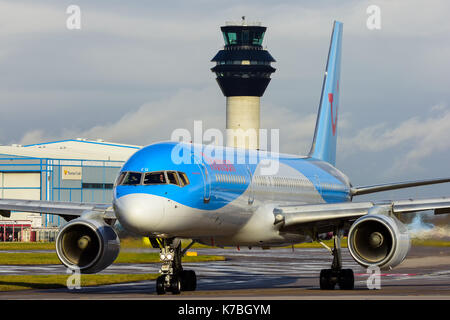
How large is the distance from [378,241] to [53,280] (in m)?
15.5

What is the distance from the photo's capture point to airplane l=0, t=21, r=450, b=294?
26328mm

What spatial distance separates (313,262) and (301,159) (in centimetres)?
1994

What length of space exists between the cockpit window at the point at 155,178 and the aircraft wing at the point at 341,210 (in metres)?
6.98

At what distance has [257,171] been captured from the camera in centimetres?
3328

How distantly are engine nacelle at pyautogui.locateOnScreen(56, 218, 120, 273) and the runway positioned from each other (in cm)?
102

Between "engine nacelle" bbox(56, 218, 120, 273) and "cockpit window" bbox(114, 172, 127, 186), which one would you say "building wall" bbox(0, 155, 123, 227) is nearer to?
"engine nacelle" bbox(56, 218, 120, 273)

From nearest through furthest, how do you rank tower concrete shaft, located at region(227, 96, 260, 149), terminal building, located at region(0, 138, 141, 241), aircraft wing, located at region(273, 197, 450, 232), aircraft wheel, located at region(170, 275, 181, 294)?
aircraft wheel, located at region(170, 275, 181, 294), aircraft wing, located at region(273, 197, 450, 232), terminal building, located at region(0, 138, 141, 241), tower concrete shaft, located at region(227, 96, 260, 149)

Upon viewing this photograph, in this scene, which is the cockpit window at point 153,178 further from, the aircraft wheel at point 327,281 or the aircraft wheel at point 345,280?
the aircraft wheel at point 345,280

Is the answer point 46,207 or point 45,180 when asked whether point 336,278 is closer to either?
point 46,207

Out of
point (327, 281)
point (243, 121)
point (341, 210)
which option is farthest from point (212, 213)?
point (243, 121)

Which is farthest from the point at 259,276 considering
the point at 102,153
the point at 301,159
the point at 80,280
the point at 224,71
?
the point at 224,71

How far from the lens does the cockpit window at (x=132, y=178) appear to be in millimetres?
26266

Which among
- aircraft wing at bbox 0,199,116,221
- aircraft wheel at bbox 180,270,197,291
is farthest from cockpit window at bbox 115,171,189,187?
aircraft wheel at bbox 180,270,197,291

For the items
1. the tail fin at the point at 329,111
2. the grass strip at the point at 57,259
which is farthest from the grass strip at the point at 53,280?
the grass strip at the point at 57,259
